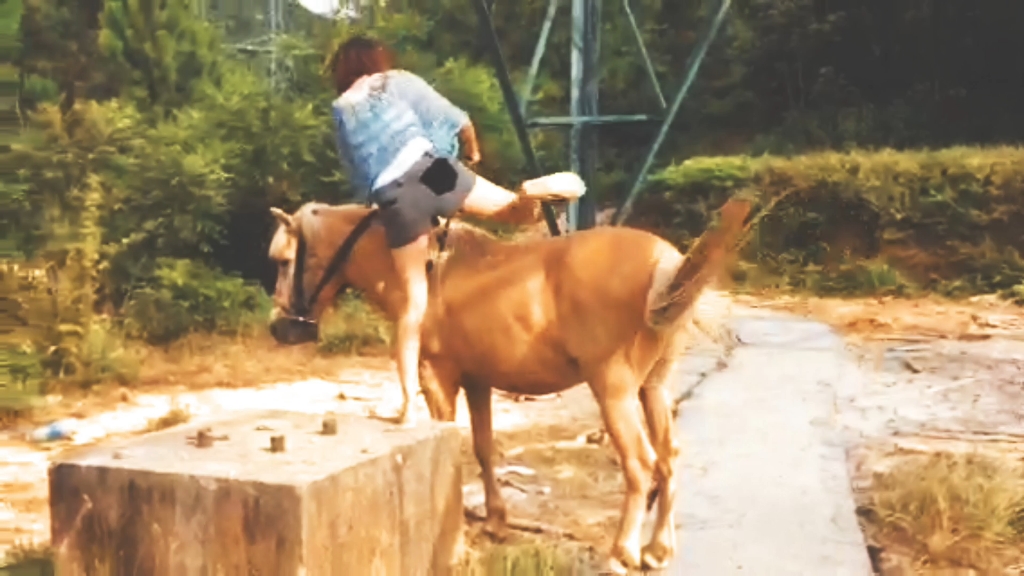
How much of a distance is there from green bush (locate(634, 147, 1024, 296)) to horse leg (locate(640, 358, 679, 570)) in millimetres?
7934

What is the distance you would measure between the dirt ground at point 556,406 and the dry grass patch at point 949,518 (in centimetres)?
12

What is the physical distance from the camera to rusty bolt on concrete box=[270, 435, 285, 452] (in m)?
3.16

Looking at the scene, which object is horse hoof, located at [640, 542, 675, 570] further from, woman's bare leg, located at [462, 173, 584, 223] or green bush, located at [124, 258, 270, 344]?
green bush, located at [124, 258, 270, 344]

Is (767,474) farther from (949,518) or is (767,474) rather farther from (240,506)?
(240,506)

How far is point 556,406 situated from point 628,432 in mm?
3244

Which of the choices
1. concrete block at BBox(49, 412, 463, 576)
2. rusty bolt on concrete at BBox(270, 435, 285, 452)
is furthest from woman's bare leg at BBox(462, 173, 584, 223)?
rusty bolt on concrete at BBox(270, 435, 285, 452)

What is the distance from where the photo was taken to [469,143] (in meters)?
3.82

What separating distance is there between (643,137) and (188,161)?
8.88m

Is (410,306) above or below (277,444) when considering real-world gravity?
above

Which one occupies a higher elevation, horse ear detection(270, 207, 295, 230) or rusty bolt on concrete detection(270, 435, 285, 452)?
horse ear detection(270, 207, 295, 230)

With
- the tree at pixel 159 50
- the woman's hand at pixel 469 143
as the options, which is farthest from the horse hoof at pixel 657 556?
the tree at pixel 159 50

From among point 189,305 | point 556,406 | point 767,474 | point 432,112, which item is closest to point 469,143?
point 432,112

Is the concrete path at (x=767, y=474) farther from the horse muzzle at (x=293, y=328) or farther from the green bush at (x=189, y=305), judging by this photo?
the green bush at (x=189, y=305)

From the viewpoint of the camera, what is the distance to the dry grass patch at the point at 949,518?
425 centimetres
